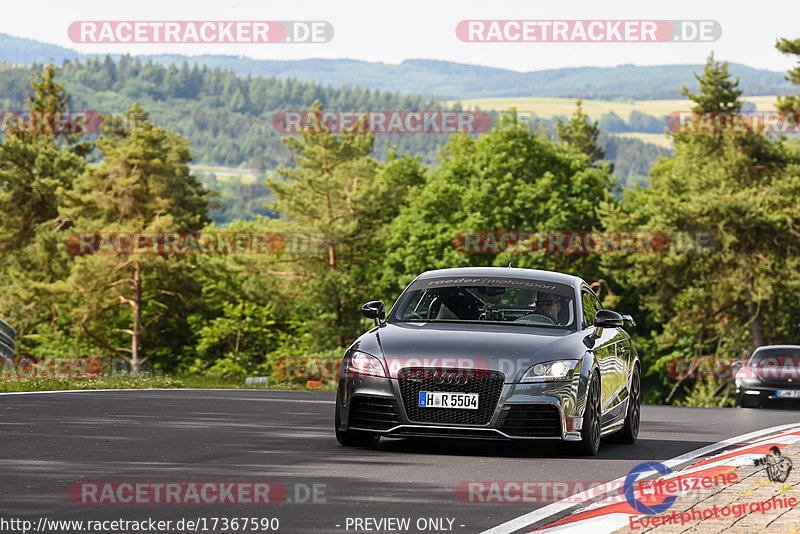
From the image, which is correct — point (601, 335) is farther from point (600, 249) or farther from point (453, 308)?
point (600, 249)

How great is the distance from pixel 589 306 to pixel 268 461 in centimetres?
423

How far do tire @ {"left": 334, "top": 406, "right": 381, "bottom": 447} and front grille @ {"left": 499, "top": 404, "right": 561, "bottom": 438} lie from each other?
1.23 meters

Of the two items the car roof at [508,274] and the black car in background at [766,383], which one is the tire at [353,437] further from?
the black car in background at [766,383]

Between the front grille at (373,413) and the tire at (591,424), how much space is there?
1665 mm

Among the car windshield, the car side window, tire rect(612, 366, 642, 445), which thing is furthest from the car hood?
tire rect(612, 366, 642, 445)

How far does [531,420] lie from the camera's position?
10.4 meters

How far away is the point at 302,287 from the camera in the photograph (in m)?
67.8

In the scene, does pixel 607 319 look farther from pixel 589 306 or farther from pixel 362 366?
pixel 362 366

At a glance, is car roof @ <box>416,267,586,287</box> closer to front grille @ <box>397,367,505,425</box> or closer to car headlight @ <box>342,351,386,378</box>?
car headlight @ <box>342,351,386,378</box>

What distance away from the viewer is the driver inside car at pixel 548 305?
1176cm

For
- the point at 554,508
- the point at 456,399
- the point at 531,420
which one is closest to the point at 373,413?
Result: the point at 456,399

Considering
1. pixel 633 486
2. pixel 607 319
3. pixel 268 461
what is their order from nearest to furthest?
pixel 633 486 < pixel 268 461 < pixel 607 319

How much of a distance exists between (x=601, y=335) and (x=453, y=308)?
1461mm

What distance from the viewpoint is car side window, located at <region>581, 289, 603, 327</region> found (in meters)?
12.1
